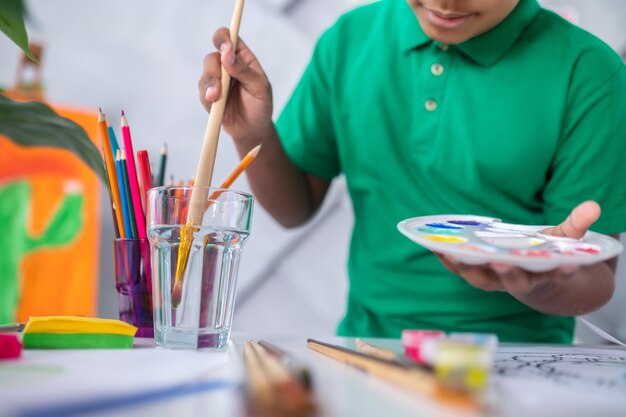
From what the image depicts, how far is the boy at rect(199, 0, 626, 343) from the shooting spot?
1.43 ft

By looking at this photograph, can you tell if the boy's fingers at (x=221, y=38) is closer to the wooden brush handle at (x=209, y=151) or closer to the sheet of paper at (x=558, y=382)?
the wooden brush handle at (x=209, y=151)

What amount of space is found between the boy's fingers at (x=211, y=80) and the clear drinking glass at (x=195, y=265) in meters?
0.06

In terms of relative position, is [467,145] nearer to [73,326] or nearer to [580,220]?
[580,220]

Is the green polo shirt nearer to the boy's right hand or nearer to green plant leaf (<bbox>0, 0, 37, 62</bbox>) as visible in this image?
the boy's right hand

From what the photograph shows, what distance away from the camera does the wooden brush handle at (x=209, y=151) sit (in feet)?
0.99

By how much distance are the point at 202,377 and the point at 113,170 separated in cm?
15

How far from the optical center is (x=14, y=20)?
1.02 feet

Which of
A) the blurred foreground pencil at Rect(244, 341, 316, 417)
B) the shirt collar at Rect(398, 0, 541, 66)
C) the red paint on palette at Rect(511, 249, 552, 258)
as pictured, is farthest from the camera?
the shirt collar at Rect(398, 0, 541, 66)

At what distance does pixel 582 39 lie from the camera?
1.52ft

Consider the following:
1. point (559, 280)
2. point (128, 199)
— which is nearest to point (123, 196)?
point (128, 199)

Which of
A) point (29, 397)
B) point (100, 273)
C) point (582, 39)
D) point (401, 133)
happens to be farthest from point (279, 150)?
point (100, 273)

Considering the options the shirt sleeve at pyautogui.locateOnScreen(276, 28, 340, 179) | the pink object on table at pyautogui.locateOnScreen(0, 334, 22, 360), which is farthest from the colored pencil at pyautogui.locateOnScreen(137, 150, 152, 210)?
the shirt sleeve at pyautogui.locateOnScreen(276, 28, 340, 179)

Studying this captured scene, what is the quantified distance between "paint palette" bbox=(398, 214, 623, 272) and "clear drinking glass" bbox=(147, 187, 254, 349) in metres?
0.08

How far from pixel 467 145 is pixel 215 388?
31 cm
